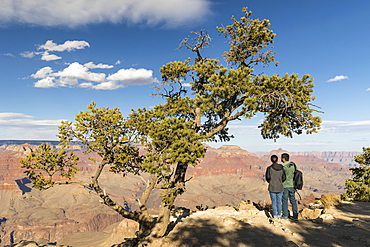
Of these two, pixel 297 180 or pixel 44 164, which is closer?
pixel 297 180

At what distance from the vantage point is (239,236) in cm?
829

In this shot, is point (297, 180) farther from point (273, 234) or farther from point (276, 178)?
point (273, 234)

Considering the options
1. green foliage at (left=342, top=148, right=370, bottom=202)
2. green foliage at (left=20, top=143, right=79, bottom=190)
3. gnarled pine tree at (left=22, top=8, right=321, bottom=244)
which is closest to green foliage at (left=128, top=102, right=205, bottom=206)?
gnarled pine tree at (left=22, top=8, right=321, bottom=244)

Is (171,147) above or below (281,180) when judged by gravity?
above

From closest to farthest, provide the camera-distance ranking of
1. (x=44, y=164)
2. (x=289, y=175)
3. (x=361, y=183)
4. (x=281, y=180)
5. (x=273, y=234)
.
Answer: (x=273, y=234)
(x=281, y=180)
(x=289, y=175)
(x=44, y=164)
(x=361, y=183)

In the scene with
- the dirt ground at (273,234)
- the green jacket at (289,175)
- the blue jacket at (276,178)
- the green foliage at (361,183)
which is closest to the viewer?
the dirt ground at (273,234)

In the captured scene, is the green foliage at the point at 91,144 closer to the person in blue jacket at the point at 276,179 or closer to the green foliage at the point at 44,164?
the green foliage at the point at 44,164

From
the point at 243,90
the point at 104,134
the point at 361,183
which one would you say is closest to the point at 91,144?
the point at 104,134

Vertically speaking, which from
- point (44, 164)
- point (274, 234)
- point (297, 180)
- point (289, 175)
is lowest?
point (274, 234)

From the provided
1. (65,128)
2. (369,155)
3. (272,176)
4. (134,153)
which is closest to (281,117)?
(272,176)

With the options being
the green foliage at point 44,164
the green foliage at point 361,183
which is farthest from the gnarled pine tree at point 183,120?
the green foliage at point 361,183

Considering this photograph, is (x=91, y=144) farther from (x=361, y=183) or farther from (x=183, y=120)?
(x=361, y=183)

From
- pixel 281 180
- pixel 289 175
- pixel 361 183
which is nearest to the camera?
pixel 281 180

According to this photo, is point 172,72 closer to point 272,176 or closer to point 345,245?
point 272,176
